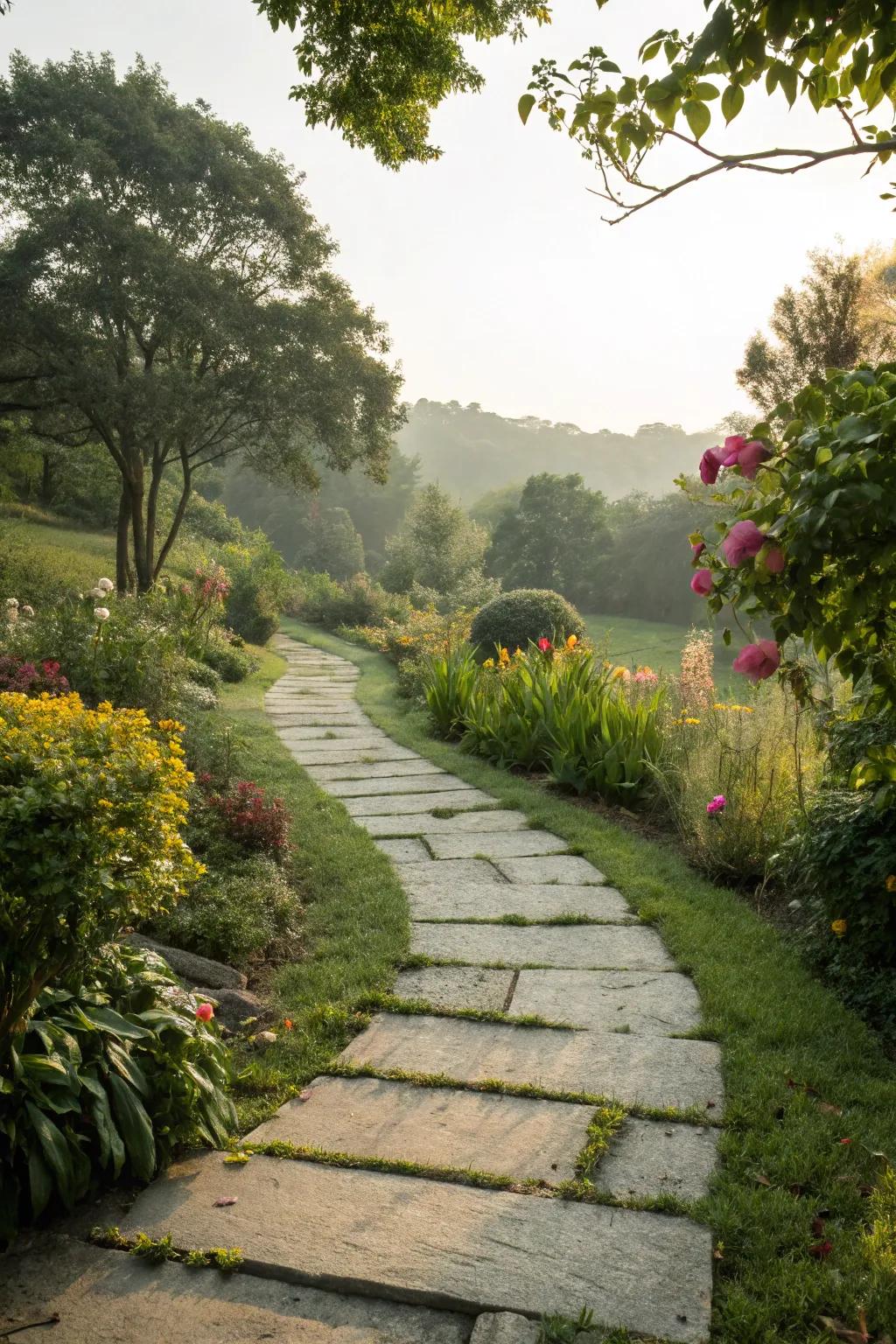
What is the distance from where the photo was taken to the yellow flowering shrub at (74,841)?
1.86 meters

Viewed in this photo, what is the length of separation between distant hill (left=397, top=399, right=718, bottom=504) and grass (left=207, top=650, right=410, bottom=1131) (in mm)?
60195

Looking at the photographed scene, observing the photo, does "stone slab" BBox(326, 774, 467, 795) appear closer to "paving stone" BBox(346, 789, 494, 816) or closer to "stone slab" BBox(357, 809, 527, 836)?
"paving stone" BBox(346, 789, 494, 816)

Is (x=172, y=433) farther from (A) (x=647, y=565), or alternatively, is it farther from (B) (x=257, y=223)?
(A) (x=647, y=565)

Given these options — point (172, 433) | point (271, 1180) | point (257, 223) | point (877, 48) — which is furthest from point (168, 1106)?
point (257, 223)

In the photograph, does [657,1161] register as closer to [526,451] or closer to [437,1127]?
[437,1127]

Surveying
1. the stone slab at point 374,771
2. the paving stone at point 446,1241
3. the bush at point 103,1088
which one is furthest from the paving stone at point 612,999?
the stone slab at point 374,771

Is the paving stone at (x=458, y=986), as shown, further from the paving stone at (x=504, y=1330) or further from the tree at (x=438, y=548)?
the tree at (x=438, y=548)

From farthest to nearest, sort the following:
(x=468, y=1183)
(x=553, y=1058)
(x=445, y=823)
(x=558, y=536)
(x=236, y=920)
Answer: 1. (x=558, y=536)
2. (x=445, y=823)
3. (x=236, y=920)
4. (x=553, y=1058)
5. (x=468, y=1183)

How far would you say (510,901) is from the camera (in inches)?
158

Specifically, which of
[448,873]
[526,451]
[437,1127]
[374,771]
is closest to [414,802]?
[374,771]

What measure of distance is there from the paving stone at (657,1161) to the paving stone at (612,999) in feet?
1.78

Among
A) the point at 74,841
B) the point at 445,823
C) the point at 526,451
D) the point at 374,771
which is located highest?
the point at 526,451

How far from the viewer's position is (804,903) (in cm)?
372

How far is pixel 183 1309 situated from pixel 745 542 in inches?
68.4
